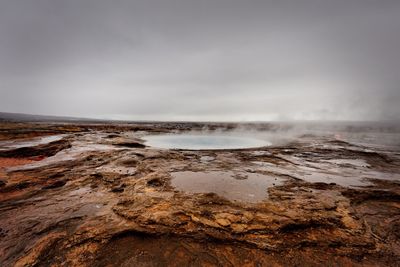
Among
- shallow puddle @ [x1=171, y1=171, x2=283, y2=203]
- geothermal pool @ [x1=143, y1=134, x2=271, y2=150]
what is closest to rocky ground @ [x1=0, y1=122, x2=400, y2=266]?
shallow puddle @ [x1=171, y1=171, x2=283, y2=203]

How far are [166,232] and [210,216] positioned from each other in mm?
1149

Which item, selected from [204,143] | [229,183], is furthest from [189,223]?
[204,143]

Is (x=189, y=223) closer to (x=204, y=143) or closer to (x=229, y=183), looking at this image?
(x=229, y=183)

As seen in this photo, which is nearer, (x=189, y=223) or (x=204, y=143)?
(x=189, y=223)

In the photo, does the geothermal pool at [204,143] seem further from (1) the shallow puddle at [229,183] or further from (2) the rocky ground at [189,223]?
(2) the rocky ground at [189,223]

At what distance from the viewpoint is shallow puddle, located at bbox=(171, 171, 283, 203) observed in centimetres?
625

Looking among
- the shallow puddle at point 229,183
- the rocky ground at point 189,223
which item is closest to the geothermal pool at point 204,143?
the shallow puddle at point 229,183

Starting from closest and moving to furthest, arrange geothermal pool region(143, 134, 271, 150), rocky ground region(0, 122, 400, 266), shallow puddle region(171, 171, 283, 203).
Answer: rocky ground region(0, 122, 400, 266)
shallow puddle region(171, 171, 283, 203)
geothermal pool region(143, 134, 271, 150)

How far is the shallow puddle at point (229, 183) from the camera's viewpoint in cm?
625

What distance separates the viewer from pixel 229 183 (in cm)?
743

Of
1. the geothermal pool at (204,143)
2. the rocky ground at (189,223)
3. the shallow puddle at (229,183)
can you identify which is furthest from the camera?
the geothermal pool at (204,143)

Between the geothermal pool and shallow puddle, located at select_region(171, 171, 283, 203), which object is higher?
shallow puddle, located at select_region(171, 171, 283, 203)

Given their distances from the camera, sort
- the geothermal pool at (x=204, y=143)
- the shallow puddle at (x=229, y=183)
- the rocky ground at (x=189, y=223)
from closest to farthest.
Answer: the rocky ground at (x=189, y=223)
the shallow puddle at (x=229, y=183)
the geothermal pool at (x=204, y=143)

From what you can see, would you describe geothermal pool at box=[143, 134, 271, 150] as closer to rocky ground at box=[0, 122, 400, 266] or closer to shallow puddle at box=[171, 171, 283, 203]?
shallow puddle at box=[171, 171, 283, 203]
